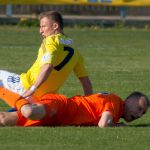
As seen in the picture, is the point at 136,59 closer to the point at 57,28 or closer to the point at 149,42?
the point at 149,42

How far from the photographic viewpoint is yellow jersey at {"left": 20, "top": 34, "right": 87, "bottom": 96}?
10461mm

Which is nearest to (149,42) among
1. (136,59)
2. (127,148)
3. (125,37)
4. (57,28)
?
(125,37)

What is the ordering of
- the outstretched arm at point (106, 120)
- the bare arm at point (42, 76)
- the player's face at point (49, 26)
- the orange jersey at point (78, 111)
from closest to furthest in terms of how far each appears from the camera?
1. the outstretched arm at point (106, 120)
2. the orange jersey at point (78, 111)
3. the bare arm at point (42, 76)
4. the player's face at point (49, 26)

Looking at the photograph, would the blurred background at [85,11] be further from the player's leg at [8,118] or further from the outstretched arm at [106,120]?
the outstretched arm at [106,120]

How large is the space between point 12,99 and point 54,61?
2.11 feet

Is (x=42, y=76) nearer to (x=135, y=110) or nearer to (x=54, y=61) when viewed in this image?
(x=54, y=61)

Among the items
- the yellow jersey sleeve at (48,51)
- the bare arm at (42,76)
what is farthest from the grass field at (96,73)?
the yellow jersey sleeve at (48,51)

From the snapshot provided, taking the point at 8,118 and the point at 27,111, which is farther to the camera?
the point at 8,118

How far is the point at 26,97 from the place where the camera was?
1026 centimetres

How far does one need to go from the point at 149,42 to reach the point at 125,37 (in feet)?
4.24

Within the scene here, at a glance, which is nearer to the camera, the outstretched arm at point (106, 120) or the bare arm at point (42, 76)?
the outstretched arm at point (106, 120)

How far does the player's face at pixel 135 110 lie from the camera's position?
10.1m

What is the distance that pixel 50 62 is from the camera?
10.3 metres

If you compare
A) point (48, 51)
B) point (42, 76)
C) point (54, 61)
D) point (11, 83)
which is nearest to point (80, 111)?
point (42, 76)
